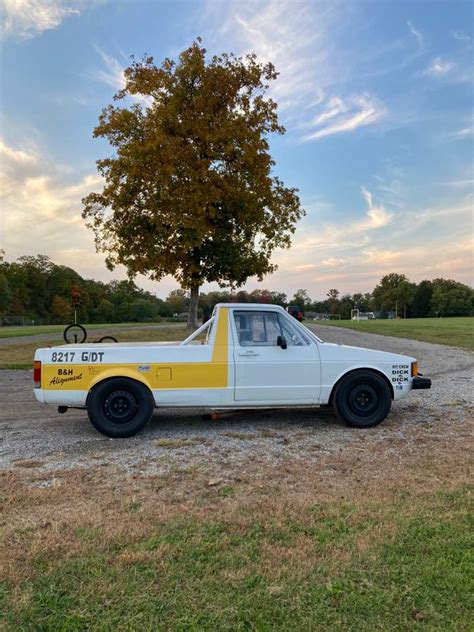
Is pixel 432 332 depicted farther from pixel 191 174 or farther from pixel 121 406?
pixel 121 406

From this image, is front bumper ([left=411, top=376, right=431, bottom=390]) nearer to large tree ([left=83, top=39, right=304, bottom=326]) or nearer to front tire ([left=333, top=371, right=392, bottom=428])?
front tire ([left=333, top=371, right=392, bottom=428])

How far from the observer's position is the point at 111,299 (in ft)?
335

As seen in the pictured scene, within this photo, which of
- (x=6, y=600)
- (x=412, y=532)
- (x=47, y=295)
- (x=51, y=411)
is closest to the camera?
(x=6, y=600)

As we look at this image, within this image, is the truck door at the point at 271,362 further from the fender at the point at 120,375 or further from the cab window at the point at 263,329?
the fender at the point at 120,375

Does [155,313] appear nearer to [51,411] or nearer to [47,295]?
[47,295]

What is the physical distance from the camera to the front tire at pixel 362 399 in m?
6.32

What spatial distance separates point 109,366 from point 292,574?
12.6 ft

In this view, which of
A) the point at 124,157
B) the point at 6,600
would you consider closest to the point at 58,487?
the point at 6,600

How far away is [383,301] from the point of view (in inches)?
4980

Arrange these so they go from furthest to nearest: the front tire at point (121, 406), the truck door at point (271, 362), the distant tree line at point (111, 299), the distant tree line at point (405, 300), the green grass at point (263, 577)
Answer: the distant tree line at point (405, 300) → the distant tree line at point (111, 299) → the truck door at point (271, 362) → the front tire at point (121, 406) → the green grass at point (263, 577)

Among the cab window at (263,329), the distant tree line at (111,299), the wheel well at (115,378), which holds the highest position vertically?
the distant tree line at (111,299)

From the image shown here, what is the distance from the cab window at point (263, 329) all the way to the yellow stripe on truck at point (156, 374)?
0.28 m

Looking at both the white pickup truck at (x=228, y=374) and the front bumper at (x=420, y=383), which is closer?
the white pickup truck at (x=228, y=374)

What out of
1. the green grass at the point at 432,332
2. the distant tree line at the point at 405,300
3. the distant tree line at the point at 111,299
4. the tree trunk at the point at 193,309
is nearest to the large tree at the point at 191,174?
the tree trunk at the point at 193,309
